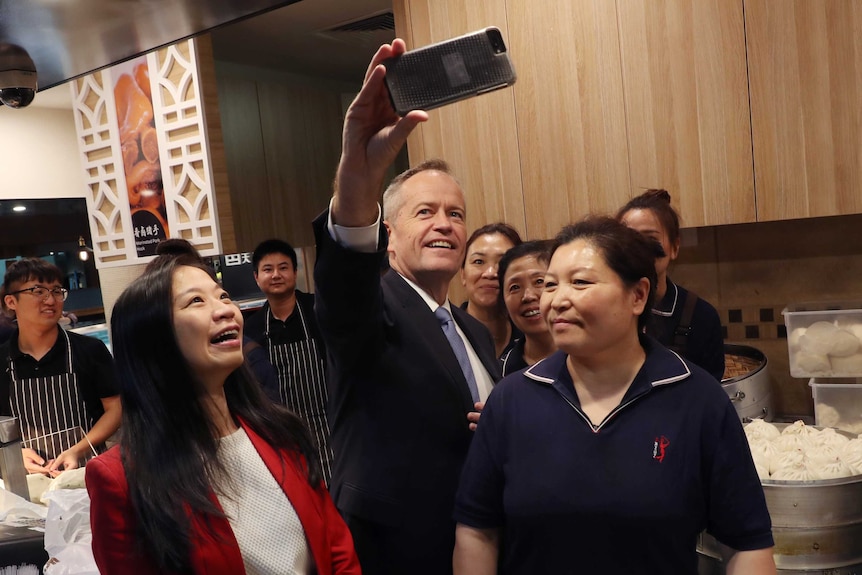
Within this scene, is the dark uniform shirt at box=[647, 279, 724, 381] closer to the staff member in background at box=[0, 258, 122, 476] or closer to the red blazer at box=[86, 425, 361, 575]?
the red blazer at box=[86, 425, 361, 575]

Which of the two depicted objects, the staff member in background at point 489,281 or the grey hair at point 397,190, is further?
the staff member in background at point 489,281

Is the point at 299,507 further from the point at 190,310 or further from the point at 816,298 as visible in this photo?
the point at 816,298

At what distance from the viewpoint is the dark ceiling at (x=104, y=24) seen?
0.77 metres

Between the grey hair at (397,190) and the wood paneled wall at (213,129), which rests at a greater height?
the wood paneled wall at (213,129)

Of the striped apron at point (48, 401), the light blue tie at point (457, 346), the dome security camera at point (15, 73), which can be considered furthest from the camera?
the striped apron at point (48, 401)

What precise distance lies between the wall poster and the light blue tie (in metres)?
2.77

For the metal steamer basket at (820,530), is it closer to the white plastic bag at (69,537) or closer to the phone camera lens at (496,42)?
the phone camera lens at (496,42)

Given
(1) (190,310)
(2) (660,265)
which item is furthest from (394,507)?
(2) (660,265)

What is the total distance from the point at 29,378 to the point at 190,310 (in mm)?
1911

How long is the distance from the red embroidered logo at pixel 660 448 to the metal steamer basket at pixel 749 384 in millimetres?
1247

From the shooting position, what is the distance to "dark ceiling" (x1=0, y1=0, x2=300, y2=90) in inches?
30.2

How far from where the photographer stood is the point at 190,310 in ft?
4.22

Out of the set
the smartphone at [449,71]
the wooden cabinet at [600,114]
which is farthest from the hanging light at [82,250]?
the smartphone at [449,71]

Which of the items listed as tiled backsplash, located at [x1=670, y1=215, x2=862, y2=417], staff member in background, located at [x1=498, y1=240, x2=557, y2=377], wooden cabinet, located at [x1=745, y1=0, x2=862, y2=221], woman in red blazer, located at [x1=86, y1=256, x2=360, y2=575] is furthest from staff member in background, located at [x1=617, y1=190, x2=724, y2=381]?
woman in red blazer, located at [x1=86, y1=256, x2=360, y2=575]
